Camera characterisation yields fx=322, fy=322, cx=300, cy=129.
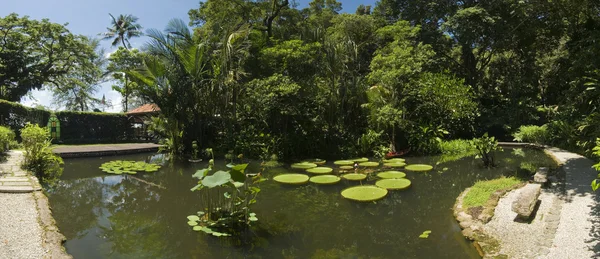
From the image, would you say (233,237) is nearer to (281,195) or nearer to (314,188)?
(281,195)

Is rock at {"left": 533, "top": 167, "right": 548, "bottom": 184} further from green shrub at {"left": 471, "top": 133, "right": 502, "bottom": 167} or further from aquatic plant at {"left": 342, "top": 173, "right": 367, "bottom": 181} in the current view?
aquatic plant at {"left": 342, "top": 173, "right": 367, "bottom": 181}

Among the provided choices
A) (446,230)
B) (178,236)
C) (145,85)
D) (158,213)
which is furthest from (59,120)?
(446,230)

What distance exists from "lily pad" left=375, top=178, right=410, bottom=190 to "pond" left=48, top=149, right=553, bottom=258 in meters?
0.14

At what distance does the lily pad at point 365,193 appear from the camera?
565cm

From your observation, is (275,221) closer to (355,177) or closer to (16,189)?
(355,177)

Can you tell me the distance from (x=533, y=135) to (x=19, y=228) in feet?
48.9

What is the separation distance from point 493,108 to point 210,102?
13.5 m

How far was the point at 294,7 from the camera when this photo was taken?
1638 cm

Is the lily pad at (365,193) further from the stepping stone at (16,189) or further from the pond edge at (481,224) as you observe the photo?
the stepping stone at (16,189)

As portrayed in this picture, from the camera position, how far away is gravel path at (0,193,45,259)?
3.15 metres

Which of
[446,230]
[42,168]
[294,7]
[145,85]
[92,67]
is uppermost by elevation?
[294,7]

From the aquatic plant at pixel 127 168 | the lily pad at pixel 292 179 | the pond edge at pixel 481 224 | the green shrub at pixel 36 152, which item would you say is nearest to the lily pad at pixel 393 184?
the pond edge at pixel 481 224

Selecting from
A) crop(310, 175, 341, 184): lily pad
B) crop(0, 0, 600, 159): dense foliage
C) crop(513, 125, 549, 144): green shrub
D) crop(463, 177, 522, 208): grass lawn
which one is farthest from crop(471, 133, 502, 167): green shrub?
crop(513, 125, 549, 144): green shrub

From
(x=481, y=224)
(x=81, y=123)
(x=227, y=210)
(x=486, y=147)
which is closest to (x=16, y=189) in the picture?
(x=227, y=210)
